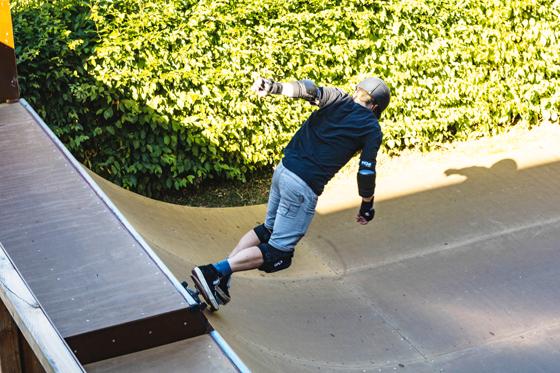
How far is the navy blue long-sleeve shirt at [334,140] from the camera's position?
638 cm

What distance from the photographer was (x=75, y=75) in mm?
8641

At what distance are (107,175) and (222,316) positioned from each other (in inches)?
119

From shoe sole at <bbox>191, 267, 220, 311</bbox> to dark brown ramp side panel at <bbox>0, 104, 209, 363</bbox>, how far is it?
744 millimetres

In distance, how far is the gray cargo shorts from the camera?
6426mm

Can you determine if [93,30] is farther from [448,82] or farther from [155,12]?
[448,82]

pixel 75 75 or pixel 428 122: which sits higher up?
pixel 75 75

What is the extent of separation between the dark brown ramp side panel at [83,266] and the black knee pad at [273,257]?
1.09 meters

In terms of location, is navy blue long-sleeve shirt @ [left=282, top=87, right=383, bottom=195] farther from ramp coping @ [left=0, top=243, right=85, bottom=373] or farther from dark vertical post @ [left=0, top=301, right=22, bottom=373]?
ramp coping @ [left=0, top=243, right=85, bottom=373]

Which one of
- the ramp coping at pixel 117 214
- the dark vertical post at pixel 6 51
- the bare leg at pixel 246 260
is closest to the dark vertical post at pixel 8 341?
the ramp coping at pixel 117 214

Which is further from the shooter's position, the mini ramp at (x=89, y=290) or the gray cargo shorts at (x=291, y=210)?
the gray cargo shorts at (x=291, y=210)

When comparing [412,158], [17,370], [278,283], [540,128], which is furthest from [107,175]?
[540,128]

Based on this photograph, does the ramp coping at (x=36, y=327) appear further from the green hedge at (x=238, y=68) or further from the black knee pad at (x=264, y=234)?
the green hedge at (x=238, y=68)

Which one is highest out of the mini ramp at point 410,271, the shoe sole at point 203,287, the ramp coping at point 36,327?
the ramp coping at point 36,327

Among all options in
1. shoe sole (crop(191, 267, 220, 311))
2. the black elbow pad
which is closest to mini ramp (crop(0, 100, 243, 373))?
shoe sole (crop(191, 267, 220, 311))
